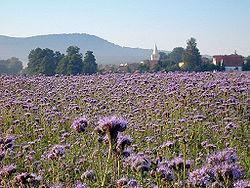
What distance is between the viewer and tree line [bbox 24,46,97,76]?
127 ft

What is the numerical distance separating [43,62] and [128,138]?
41.7 metres

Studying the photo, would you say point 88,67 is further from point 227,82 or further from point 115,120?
point 115,120

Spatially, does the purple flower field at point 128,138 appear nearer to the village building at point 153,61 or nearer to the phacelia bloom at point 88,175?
the phacelia bloom at point 88,175

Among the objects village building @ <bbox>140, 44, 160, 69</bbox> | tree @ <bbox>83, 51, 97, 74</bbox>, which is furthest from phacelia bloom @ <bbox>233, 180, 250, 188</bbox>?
village building @ <bbox>140, 44, 160, 69</bbox>

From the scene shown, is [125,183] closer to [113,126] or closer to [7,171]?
[113,126]

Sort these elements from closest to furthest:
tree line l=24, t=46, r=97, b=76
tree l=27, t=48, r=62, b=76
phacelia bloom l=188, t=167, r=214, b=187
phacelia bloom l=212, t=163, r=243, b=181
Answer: phacelia bloom l=212, t=163, r=243, b=181
phacelia bloom l=188, t=167, r=214, b=187
tree line l=24, t=46, r=97, b=76
tree l=27, t=48, r=62, b=76

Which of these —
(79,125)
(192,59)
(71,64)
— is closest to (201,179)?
(79,125)

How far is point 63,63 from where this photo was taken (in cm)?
3975

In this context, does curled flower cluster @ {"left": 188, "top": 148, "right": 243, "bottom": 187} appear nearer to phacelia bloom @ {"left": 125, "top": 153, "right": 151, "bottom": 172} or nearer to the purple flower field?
the purple flower field

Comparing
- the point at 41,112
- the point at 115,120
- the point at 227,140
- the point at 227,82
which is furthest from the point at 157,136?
the point at 227,82

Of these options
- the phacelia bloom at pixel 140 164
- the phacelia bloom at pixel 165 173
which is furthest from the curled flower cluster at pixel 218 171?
the phacelia bloom at pixel 140 164

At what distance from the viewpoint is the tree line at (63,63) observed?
1523 inches

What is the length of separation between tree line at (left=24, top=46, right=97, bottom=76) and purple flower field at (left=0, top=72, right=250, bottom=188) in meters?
22.3

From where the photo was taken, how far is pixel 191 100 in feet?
38.0
